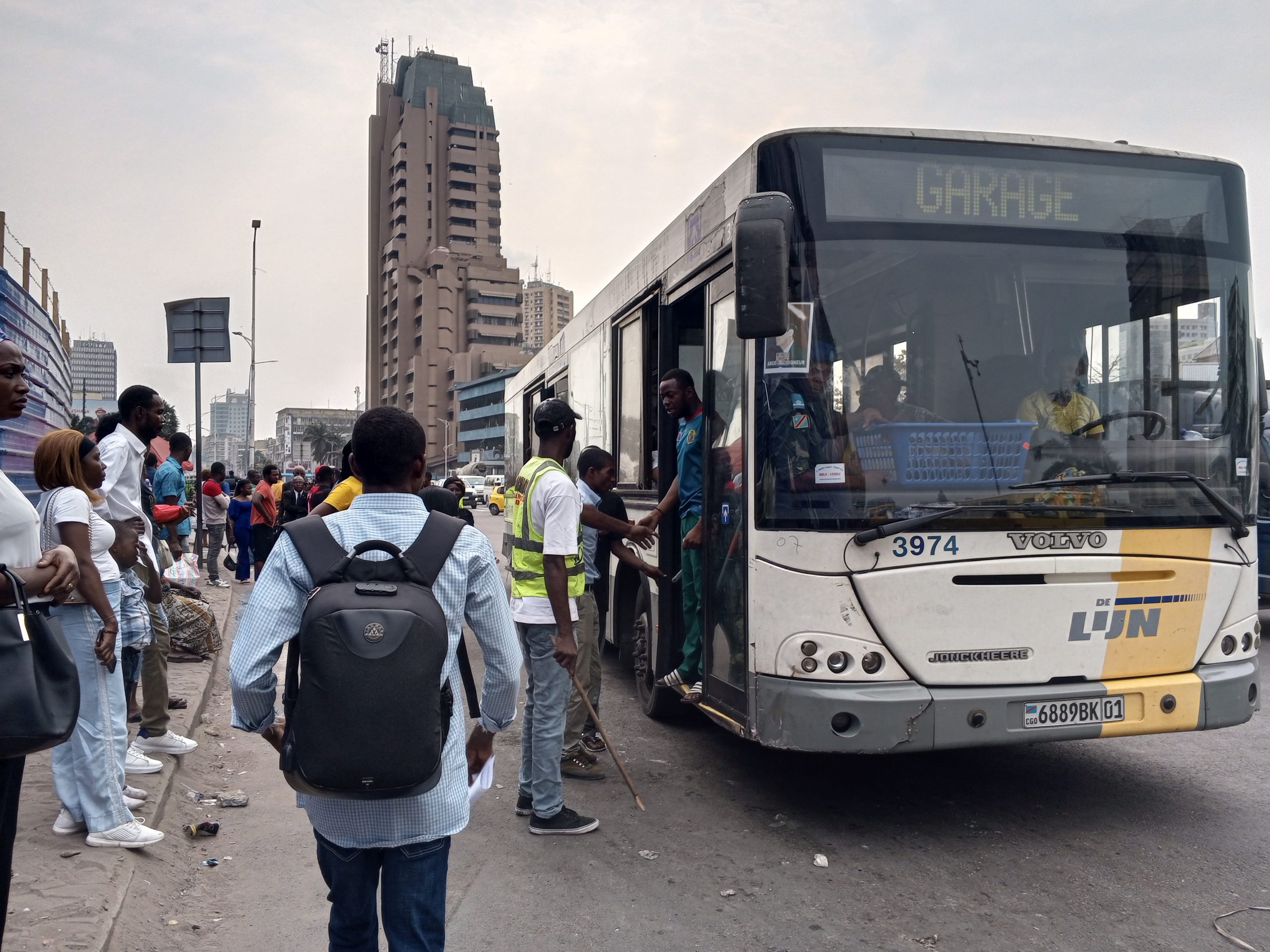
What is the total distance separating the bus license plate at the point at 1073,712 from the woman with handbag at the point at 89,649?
3936 mm

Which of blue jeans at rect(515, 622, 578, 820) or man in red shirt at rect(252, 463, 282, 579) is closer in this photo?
blue jeans at rect(515, 622, 578, 820)

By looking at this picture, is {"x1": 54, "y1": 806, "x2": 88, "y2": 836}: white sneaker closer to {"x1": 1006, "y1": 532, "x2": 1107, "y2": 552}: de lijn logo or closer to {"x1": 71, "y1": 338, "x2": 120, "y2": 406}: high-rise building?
{"x1": 1006, "y1": 532, "x2": 1107, "y2": 552}: de lijn logo

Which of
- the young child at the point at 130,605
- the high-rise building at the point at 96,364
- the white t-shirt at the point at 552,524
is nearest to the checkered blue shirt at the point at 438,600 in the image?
the white t-shirt at the point at 552,524

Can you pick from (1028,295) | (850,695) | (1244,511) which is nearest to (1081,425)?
(1028,295)

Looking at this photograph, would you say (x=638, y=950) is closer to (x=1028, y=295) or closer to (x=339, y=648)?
(x=339, y=648)

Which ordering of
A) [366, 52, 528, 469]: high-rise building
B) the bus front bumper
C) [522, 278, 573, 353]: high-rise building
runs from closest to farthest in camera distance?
1. the bus front bumper
2. [366, 52, 528, 469]: high-rise building
3. [522, 278, 573, 353]: high-rise building

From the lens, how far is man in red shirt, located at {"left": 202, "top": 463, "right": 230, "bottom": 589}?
53.5 ft

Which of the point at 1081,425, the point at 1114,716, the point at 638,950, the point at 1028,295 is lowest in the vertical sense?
the point at 638,950

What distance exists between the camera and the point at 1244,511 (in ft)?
17.4

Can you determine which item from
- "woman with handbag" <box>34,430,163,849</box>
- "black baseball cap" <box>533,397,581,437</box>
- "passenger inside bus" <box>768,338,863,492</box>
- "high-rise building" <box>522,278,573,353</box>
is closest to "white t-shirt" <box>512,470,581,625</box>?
"black baseball cap" <box>533,397,581,437</box>

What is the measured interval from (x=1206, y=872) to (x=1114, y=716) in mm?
722

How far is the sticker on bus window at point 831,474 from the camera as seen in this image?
483cm

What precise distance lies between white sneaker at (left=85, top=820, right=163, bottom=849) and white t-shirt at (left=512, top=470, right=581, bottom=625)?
187 centimetres

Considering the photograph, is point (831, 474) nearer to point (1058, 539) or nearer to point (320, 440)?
point (1058, 539)
